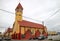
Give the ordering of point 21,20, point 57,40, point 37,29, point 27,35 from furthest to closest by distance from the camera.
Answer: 1. point 37,29
2. point 21,20
3. point 27,35
4. point 57,40

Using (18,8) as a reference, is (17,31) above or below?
below

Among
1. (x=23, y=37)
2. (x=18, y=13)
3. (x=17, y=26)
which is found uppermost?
(x=18, y=13)

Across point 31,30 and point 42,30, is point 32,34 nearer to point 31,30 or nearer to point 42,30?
point 31,30

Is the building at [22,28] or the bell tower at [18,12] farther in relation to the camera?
the bell tower at [18,12]

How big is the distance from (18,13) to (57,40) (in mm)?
30957

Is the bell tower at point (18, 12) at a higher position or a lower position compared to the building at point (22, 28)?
higher

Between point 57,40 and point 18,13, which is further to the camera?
point 18,13

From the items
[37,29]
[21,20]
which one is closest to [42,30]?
[37,29]

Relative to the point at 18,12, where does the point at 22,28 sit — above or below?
below

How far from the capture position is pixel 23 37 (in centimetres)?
5181

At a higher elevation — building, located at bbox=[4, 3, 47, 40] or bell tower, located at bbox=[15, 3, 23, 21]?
bell tower, located at bbox=[15, 3, 23, 21]

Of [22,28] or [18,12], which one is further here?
[18,12]

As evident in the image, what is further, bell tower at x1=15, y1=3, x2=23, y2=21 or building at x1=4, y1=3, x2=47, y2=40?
bell tower at x1=15, y1=3, x2=23, y2=21

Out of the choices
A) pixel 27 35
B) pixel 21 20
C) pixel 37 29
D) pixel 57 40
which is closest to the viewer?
pixel 57 40
